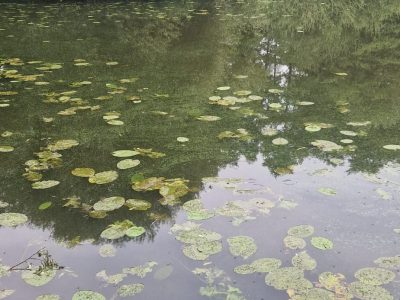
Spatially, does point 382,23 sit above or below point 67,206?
above

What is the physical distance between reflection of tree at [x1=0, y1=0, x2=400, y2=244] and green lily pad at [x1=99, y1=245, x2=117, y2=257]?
140 mm

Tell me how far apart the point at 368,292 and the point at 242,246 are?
589mm

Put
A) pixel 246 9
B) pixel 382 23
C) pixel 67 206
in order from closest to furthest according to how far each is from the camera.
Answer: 1. pixel 67 206
2. pixel 382 23
3. pixel 246 9

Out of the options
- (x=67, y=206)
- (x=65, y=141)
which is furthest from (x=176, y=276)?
(x=65, y=141)

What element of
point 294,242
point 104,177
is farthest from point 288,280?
point 104,177

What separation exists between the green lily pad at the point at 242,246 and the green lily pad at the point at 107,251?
1.86ft

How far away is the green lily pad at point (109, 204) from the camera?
238cm

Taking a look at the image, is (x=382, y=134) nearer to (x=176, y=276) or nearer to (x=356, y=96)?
(x=356, y=96)

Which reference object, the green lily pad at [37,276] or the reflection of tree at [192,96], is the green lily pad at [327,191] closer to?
the reflection of tree at [192,96]

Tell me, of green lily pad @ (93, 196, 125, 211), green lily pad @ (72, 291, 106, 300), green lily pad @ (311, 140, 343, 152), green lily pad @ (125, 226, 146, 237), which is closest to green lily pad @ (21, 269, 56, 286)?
green lily pad @ (72, 291, 106, 300)

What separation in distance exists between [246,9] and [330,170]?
9723 mm

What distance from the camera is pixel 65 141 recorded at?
3.23 meters

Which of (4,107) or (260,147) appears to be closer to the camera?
(260,147)

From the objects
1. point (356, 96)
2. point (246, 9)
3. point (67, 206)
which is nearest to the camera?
point (67, 206)
